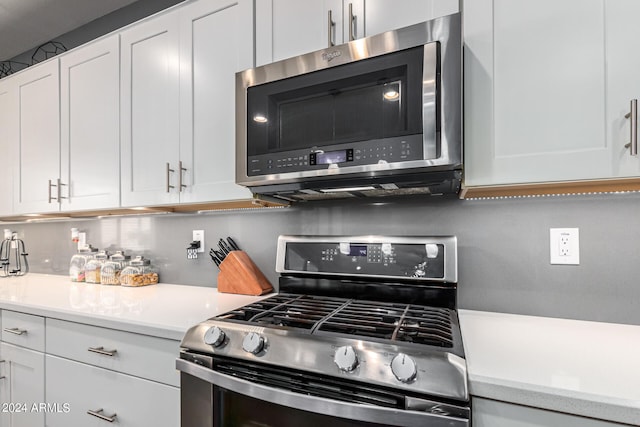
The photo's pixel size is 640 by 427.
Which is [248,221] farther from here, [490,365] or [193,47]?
[490,365]

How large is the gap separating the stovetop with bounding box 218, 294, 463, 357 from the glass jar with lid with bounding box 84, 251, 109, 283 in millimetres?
1360

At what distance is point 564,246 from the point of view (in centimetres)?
114

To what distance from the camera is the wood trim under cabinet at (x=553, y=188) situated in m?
0.95

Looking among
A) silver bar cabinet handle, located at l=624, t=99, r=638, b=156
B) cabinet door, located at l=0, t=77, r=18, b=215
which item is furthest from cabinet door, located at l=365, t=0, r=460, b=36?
cabinet door, located at l=0, t=77, r=18, b=215

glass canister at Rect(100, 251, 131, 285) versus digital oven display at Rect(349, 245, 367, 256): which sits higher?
digital oven display at Rect(349, 245, 367, 256)

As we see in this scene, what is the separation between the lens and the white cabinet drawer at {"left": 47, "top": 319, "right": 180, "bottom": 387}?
108cm

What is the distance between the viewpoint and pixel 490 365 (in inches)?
29.3

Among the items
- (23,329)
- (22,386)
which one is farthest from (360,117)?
(22,386)

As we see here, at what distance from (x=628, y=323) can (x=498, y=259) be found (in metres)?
0.42

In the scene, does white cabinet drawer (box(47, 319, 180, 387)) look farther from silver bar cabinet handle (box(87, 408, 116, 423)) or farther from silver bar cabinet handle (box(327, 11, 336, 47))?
silver bar cabinet handle (box(327, 11, 336, 47))

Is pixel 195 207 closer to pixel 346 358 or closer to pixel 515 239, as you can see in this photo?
pixel 346 358

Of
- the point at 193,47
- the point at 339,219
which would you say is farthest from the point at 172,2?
the point at 339,219

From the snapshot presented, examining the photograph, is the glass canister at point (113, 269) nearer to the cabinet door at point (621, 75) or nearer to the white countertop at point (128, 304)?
the white countertop at point (128, 304)

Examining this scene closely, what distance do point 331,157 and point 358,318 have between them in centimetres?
53
